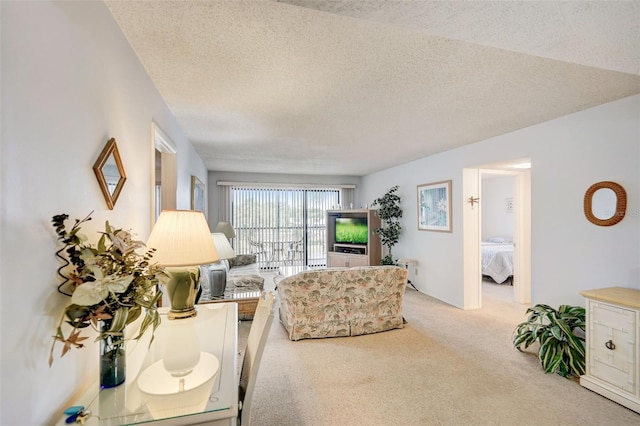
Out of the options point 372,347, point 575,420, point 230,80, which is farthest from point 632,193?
point 230,80

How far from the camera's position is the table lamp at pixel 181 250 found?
1.59 meters

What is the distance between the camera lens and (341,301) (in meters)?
3.44

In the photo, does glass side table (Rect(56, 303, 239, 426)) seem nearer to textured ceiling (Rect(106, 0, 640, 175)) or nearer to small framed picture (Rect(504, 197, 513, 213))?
textured ceiling (Rect(106, 0, 640, 175))

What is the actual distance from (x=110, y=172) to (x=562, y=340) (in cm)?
369

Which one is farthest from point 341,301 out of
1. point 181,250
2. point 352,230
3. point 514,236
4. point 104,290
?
point 352,230

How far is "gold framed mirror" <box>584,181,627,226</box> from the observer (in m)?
2.61

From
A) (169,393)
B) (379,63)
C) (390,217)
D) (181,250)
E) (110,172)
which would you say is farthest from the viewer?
(390,217)

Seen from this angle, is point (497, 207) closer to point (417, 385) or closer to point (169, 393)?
point (417, 385)

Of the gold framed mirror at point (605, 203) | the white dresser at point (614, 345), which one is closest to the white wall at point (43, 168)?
the white dresser at point (614, 345)

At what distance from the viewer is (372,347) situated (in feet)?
10.4

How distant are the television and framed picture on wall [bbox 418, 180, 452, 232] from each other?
1468mm

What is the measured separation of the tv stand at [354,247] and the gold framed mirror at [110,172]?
17.7 feet

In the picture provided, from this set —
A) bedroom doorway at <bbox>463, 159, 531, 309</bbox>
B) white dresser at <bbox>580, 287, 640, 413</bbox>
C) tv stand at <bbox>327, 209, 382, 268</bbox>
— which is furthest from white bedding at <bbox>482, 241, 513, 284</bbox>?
white dresser at <bbox>580, 287, 640, 413</bbox>

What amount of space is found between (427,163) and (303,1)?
461 cm
